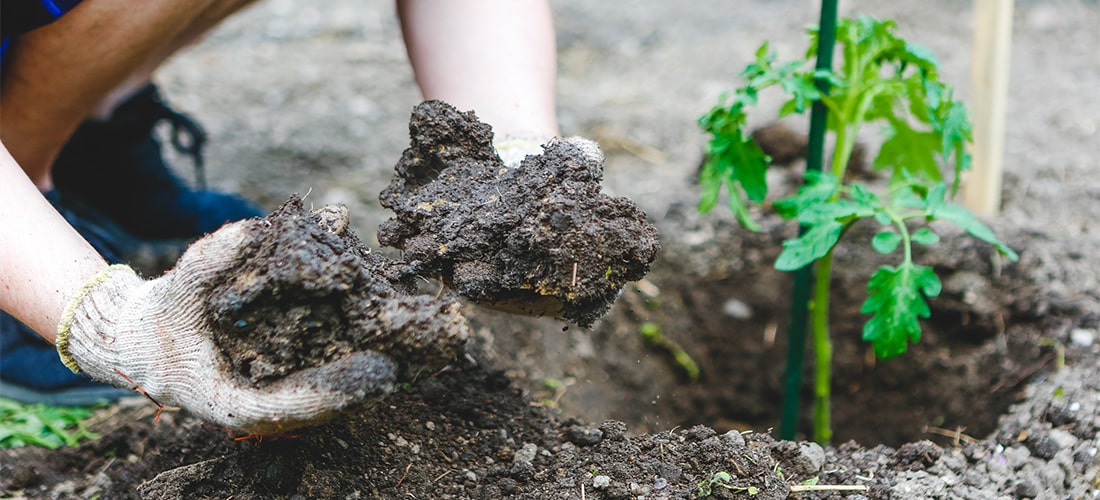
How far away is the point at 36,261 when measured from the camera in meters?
1.20

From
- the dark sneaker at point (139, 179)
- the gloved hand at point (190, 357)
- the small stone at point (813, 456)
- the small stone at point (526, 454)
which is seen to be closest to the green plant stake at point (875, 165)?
the small stone at point (813, 456)

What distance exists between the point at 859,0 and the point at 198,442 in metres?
4.10

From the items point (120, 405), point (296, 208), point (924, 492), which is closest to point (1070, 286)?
point (924, 492)

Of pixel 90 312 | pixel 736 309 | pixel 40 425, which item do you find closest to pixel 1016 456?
pixel 736 309

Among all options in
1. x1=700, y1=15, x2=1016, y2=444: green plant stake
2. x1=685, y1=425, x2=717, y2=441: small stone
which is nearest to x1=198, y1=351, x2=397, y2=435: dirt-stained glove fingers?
x1=685, y1=425, x2=717, y2=441: small stone

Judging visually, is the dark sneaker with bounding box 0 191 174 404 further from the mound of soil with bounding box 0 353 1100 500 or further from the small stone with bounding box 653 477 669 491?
the small stone with bounding box 653 477 669 491

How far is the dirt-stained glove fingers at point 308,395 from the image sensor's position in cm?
104

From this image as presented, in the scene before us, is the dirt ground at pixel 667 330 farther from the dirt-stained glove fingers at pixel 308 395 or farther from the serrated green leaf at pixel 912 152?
the serrated green leaf at pixel 912 152

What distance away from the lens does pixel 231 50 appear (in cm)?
402

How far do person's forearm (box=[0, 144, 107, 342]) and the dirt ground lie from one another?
0.33 meters

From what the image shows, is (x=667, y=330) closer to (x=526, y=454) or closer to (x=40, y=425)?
(x=526, y=454)

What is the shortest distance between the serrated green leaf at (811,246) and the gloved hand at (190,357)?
823 mm

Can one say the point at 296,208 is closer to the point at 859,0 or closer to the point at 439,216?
the point at 439,216

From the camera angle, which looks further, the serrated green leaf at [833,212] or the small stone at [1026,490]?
the serrated green leaf at [833,212]
